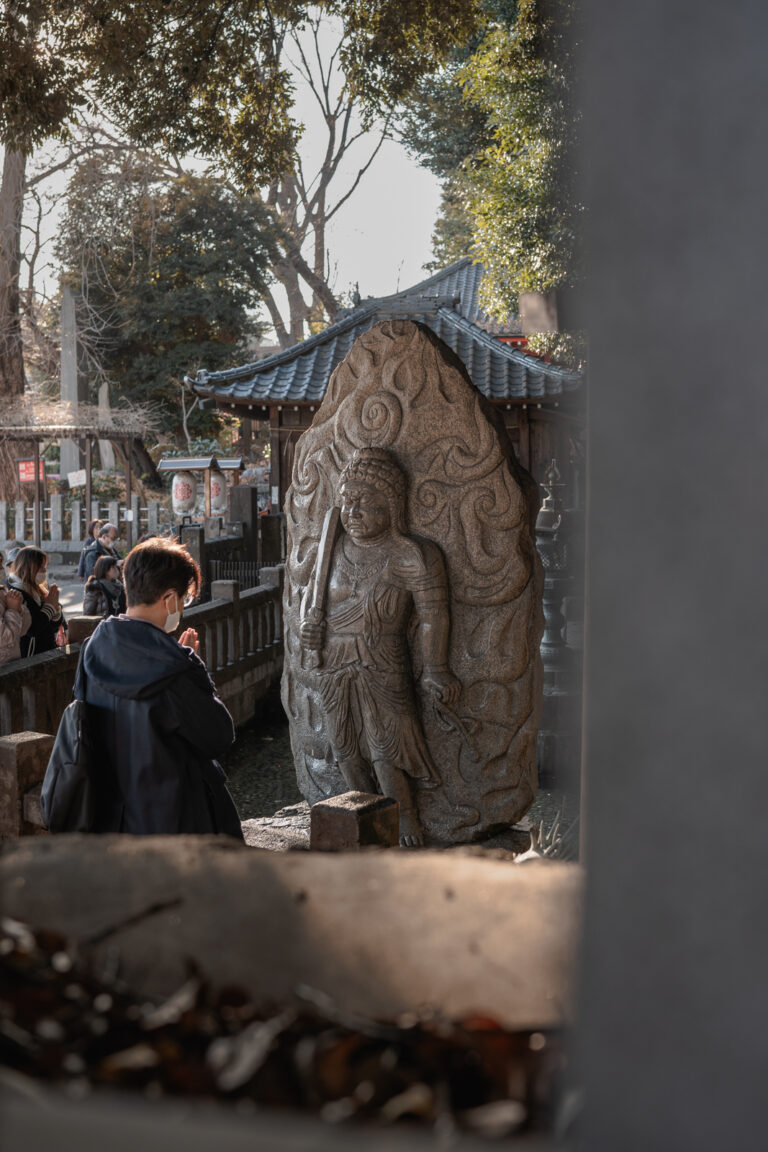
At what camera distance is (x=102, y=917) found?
1.19m

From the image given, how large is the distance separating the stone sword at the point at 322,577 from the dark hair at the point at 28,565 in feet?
5.61

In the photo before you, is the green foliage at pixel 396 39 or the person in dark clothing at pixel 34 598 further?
the green foliage at pixel 396 39

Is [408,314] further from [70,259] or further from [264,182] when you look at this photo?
[70,259]

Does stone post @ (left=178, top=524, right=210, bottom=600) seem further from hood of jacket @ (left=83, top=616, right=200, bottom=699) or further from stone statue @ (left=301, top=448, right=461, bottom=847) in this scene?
hood of jacket @ (left=83, top=616, right=200, bottom=699)

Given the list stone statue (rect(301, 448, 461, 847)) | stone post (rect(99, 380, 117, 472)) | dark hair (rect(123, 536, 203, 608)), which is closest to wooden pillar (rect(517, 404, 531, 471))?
stone statue (rect(301, 448, 461, 847))

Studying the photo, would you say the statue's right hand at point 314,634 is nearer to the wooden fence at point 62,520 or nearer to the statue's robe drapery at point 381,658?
the statue's robe drapery at point 381,658

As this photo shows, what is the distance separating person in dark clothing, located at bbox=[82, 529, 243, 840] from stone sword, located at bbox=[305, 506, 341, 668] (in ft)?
5.96

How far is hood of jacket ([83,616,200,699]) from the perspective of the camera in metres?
2.61

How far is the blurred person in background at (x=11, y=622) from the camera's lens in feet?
16.2

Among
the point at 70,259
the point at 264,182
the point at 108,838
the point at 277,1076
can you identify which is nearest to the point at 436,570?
the point at 108,838

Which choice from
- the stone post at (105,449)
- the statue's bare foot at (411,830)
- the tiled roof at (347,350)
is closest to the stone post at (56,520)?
the stone post at (105,449)

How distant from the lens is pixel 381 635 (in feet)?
14.5

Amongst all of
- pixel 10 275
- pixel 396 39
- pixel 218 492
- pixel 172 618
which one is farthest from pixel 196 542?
pixel 10 275

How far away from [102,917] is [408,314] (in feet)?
41.2
